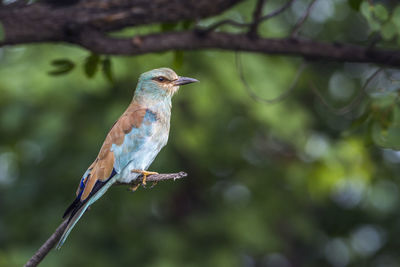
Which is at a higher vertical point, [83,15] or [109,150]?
[83,15]

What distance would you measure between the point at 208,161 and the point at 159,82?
3312 mm

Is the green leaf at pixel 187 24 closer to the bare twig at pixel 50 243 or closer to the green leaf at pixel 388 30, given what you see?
the green leaf at pixel 388 30

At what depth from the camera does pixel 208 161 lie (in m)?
6.09

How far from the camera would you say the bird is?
7.84 ft

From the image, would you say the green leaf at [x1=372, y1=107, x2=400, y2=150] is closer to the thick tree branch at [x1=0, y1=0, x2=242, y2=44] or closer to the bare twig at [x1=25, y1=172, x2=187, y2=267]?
the thick tree branch at [x1=0, y1=0, x2=242, y2=44]

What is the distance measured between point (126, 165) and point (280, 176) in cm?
383

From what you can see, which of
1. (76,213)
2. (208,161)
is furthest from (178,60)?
(208,161)

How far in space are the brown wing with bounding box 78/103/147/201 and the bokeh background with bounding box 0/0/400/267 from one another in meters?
1.59

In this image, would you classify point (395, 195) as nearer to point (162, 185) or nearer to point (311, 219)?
point (311, 219)

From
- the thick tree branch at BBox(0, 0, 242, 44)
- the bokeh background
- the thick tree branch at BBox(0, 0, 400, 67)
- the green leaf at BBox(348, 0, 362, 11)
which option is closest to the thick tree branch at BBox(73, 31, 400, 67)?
the thick tree branch at BBox(0, 0, 400, 67)

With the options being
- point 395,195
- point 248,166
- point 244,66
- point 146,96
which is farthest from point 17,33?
point 395,195

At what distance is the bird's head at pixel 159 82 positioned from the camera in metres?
2.79

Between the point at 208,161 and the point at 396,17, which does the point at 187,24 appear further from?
the point at 208,161

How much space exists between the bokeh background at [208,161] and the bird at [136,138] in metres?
1.42
